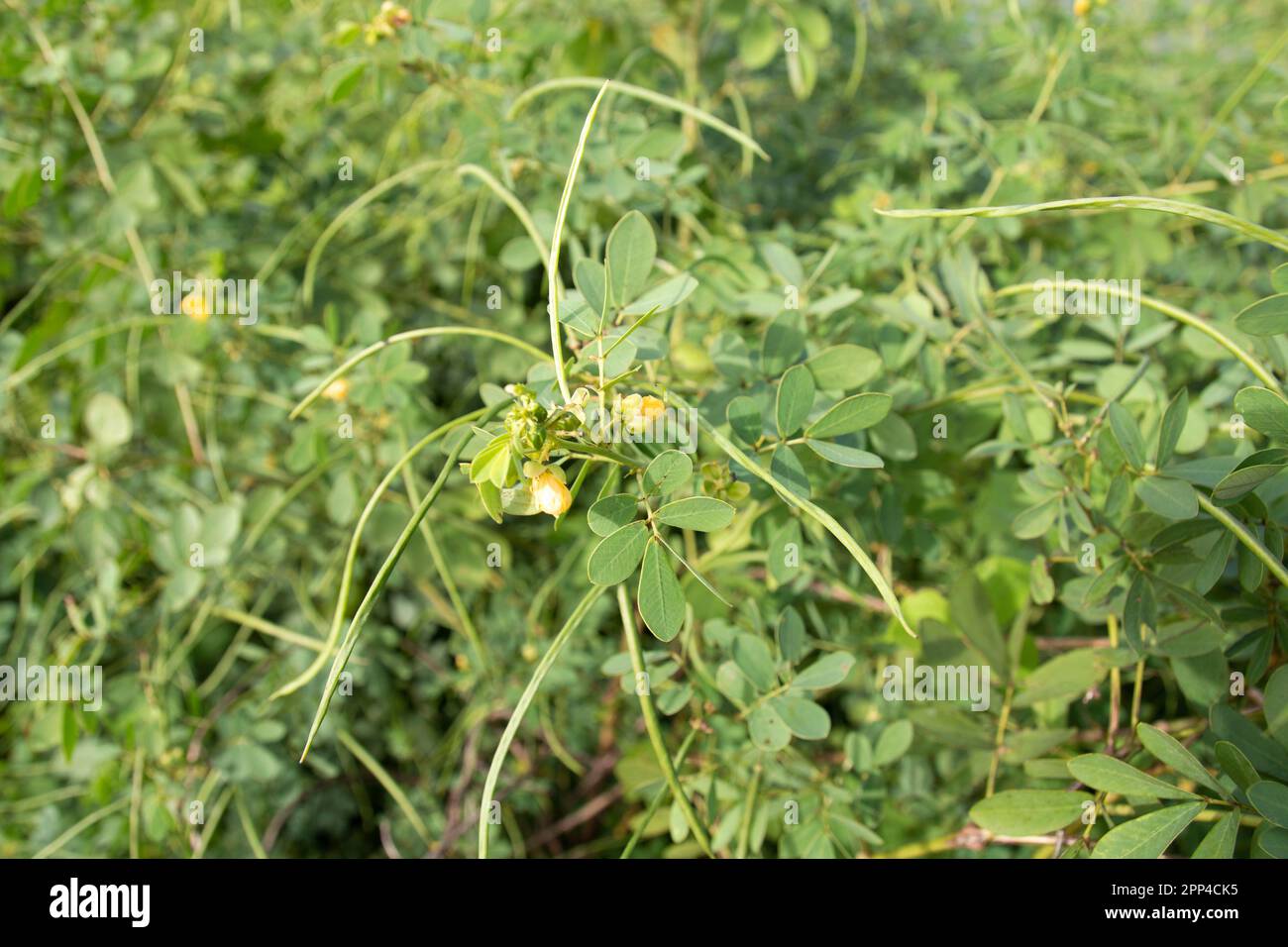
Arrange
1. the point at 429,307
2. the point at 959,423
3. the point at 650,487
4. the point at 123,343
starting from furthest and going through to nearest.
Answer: the point at 429,307 → the point at 123,343 → the point at 959,423 → the point at 650,487

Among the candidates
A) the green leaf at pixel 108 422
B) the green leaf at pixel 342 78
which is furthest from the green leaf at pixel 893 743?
the green leaf at pixel 108 422

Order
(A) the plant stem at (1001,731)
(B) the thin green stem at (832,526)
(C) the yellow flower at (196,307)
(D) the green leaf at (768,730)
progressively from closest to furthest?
1. (B) the thin green stem at (832,526)
2. (D) the green leaf at (768,730)
3. (A) the plant stem at (1001,731)
4. (C) the yellow flower at (196,307)

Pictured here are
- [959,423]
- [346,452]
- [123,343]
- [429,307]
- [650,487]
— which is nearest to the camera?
[650,487]

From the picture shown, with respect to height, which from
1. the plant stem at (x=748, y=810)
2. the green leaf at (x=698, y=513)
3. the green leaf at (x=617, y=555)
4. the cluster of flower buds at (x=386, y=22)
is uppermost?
the cluster of flower buds at (x=386, y=22)

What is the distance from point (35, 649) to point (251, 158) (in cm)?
63

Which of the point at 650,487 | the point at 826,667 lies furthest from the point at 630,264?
the point at 826,667

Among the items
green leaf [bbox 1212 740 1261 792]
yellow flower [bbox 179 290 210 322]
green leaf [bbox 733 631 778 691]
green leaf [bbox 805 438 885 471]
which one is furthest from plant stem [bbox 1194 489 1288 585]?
yellow flower [bbox 179 290 210 322]

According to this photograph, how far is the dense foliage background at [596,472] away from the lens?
0.69 meters

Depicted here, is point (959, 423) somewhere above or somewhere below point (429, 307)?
below

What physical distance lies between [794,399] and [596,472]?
305mm

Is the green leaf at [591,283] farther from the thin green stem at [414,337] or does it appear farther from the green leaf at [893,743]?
the green leaf at [893,743]

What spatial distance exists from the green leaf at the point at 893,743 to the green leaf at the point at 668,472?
0.34 meters

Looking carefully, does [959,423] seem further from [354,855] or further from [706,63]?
[354,855]
